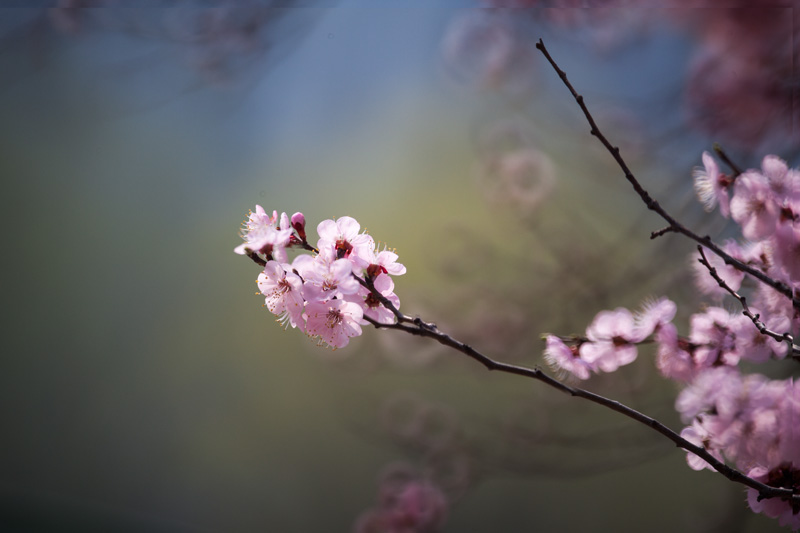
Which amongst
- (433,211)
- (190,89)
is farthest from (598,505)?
(190,89)

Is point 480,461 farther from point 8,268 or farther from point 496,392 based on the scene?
point 8,268

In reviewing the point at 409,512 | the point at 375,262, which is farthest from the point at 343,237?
the point at 409,512

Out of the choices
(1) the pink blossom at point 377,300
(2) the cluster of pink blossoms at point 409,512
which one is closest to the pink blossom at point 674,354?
(1) the pink blossom at point 377,300

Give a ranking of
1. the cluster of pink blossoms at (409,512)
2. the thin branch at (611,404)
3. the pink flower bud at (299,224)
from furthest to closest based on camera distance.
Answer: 1. the cluster of pink blossoms at (409,512)
2. the pink flower bud at (299,224)
3. the thin branch at (611,404)

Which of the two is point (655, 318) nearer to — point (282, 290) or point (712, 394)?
point (712, 394)

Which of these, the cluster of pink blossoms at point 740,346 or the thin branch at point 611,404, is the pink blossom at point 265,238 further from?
the cluster of pink blossoms at point 740,346

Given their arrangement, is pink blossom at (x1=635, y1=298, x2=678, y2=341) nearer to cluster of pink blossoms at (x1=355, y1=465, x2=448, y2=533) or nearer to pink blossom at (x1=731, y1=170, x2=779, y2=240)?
pink blossom at (x1=731, y1=170, x2=779, y2=240)
